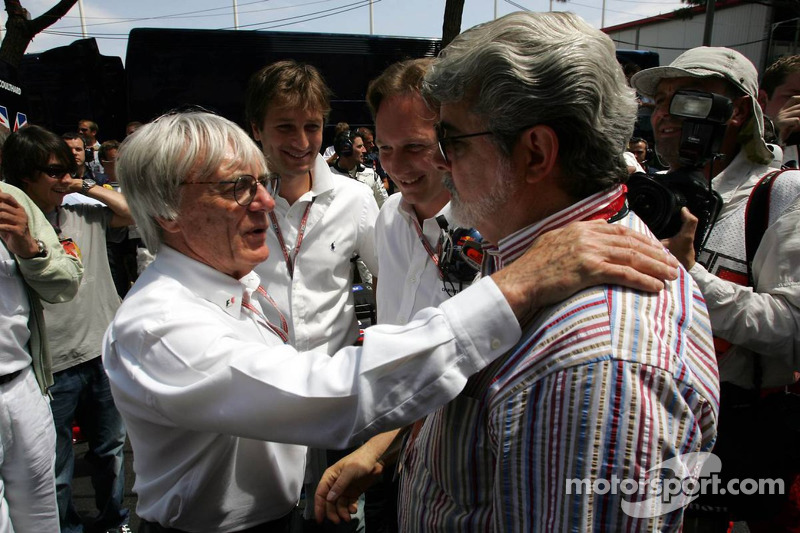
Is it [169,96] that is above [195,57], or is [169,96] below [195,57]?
below

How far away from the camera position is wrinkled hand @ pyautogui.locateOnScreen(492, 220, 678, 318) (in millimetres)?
1016

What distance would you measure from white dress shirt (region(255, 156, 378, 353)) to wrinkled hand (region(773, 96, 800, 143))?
6.38 feet

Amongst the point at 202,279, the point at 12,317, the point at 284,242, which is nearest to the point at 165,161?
the point at 202,279

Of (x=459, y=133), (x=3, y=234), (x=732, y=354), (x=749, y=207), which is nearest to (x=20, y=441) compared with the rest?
(x=3, y=234)

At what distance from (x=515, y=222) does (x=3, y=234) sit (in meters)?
2.21

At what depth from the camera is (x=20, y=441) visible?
2.17 meters

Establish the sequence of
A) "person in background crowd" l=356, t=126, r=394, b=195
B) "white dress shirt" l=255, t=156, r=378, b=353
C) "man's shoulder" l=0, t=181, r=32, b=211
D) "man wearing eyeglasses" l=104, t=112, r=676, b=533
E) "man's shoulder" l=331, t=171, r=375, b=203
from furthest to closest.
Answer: "person in background crowd" l=356, t=126, r=394, b=195, "man's shoulder" l=331, t=171, r=375, b=203, "white dress shirt" l=255, t=156, r=378, b=353, "man's shoulder" l=0, t=181, r=32, b=211, "man wearing eyeglasses" l=104, t=112, r=676, b=533

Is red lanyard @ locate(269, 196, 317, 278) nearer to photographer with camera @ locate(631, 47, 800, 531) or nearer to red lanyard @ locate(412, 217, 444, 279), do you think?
red lanyard @ locate(412, 217, 444, 279)

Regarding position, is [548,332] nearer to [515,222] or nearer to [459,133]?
[515,222]

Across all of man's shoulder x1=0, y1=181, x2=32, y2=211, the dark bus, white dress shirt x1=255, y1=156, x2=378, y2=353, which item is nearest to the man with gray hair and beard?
white dress shirt x1=255, y1=156, x2=378, y2=353

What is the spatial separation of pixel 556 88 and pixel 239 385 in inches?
36.8

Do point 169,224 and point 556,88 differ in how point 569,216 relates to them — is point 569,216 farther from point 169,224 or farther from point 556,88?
point 169,224

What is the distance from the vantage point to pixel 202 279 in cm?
154

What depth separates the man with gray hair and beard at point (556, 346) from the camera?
0.93 metres
